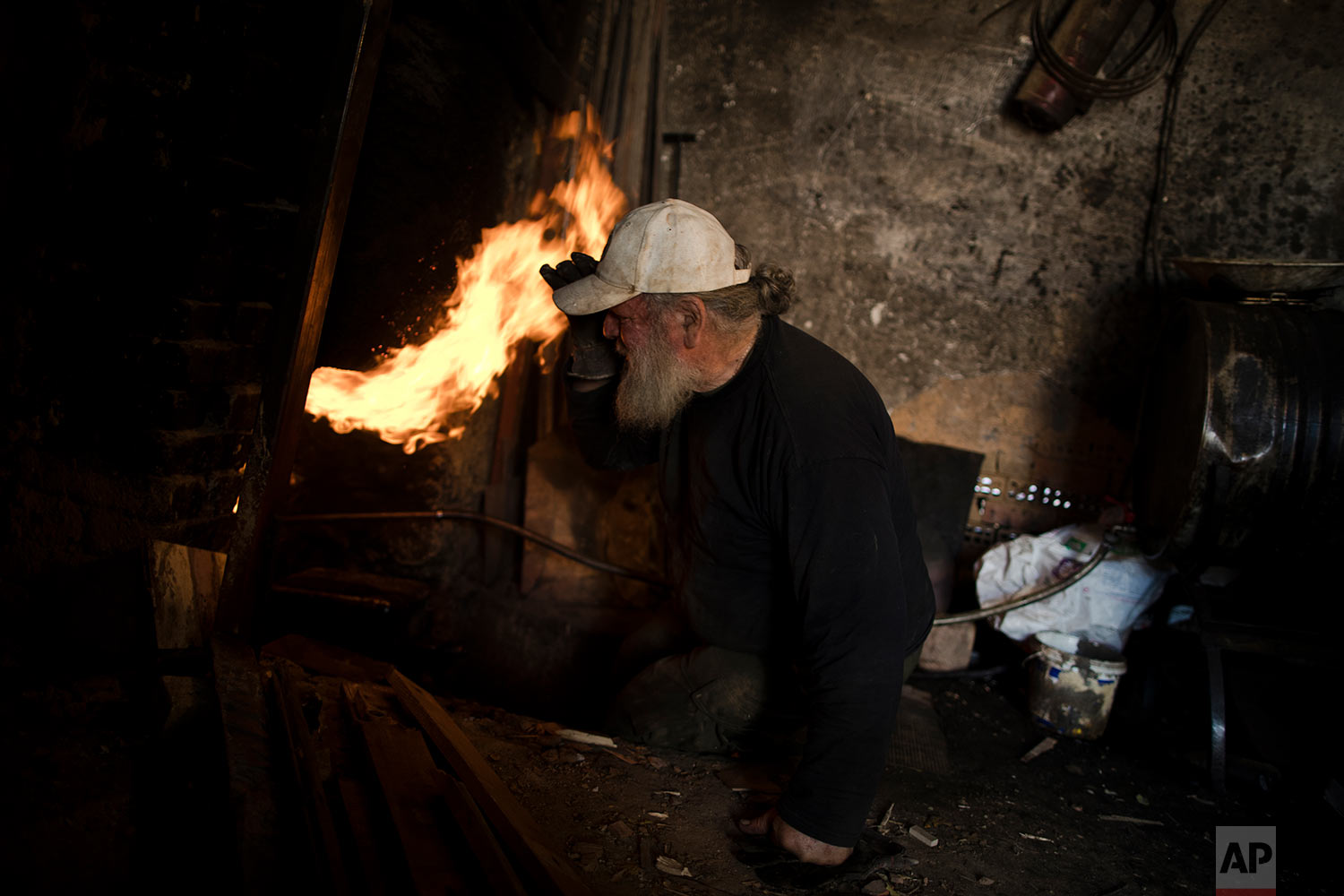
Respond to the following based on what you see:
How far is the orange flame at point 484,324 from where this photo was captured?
3232 mm

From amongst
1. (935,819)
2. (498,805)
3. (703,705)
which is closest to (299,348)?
(498,805)

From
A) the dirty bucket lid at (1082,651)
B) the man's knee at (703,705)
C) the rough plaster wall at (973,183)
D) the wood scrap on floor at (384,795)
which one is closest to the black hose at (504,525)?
the man's knee at (703,705)

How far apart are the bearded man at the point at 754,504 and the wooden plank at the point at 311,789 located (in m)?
1.15

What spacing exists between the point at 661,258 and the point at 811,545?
37.7 inches

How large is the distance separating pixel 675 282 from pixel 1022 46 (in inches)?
108

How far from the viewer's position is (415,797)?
1890mm

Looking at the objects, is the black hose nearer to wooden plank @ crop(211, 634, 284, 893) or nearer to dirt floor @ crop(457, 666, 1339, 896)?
dirt floor @ crop(457, 666, 1339, 896)

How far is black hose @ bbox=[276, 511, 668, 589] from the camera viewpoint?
3797mm

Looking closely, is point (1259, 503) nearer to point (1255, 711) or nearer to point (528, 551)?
point (1255, 711)

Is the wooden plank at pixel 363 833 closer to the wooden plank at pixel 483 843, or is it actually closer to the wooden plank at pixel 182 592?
the wooden plank at pixel 483 843

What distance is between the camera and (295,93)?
239cm

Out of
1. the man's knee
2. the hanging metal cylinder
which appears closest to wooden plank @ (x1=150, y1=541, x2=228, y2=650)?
the man's knee

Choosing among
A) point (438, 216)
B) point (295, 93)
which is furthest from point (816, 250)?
point (295, 93)

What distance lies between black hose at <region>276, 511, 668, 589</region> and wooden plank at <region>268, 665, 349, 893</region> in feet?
5.17
